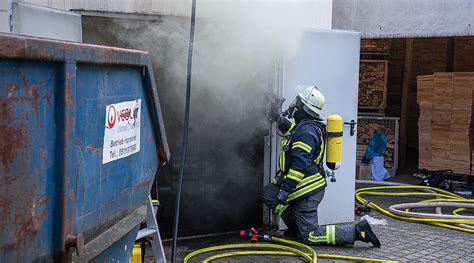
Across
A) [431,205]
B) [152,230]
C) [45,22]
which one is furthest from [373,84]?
[152,230]

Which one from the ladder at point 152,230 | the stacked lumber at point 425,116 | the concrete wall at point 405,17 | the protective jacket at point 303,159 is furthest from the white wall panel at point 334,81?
the stacked lumber at point 425,116

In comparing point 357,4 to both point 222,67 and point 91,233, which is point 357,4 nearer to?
point 222,67

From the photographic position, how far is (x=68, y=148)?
2199 millimetres

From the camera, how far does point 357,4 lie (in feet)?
27.2

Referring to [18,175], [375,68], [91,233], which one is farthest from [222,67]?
[375,68]

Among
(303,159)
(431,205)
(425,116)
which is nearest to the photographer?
(303,159)

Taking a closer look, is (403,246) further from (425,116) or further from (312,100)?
(425,116)

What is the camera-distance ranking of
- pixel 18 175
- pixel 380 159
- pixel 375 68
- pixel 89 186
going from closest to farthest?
pixel 18 175 → pixel 89 186 → pixel 380 159 → pixel 375 68

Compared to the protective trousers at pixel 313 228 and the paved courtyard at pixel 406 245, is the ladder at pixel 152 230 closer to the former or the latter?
the paved courtyard at pixel 406 245

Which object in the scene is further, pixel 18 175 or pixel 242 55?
pixel 242 55

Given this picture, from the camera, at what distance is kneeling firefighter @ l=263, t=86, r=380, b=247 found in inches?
219

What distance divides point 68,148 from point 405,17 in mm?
6959

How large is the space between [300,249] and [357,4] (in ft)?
14.2

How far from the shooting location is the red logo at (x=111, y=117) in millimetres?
2592
